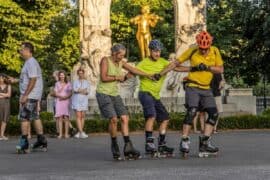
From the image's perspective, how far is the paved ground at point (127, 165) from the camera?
8602mm

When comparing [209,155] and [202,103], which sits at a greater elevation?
[202,103]

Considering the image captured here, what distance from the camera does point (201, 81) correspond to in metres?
11.1

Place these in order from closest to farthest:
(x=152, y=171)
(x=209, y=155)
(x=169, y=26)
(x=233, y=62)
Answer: (x=152, y=171)
(x=209, y=155)
(x=233, y=62)
(x=169, y=26)

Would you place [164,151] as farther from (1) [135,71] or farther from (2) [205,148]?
(1) [135,71]

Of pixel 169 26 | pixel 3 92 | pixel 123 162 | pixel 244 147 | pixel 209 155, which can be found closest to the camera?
pixel 123 162

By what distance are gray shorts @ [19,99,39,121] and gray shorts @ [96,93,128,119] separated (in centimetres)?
180

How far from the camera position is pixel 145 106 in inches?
449

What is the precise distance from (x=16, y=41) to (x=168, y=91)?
591 inches

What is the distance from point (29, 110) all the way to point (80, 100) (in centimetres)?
595

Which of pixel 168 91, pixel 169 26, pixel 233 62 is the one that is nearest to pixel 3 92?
pixel 168 91

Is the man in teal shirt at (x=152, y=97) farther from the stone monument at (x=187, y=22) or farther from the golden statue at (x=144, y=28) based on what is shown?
the stone monument at (x=187, y=22)

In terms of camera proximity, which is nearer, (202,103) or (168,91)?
(202,103)

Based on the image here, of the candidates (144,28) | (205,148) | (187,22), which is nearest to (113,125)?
(205,148)

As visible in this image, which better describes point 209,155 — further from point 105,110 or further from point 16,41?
point 16,41
